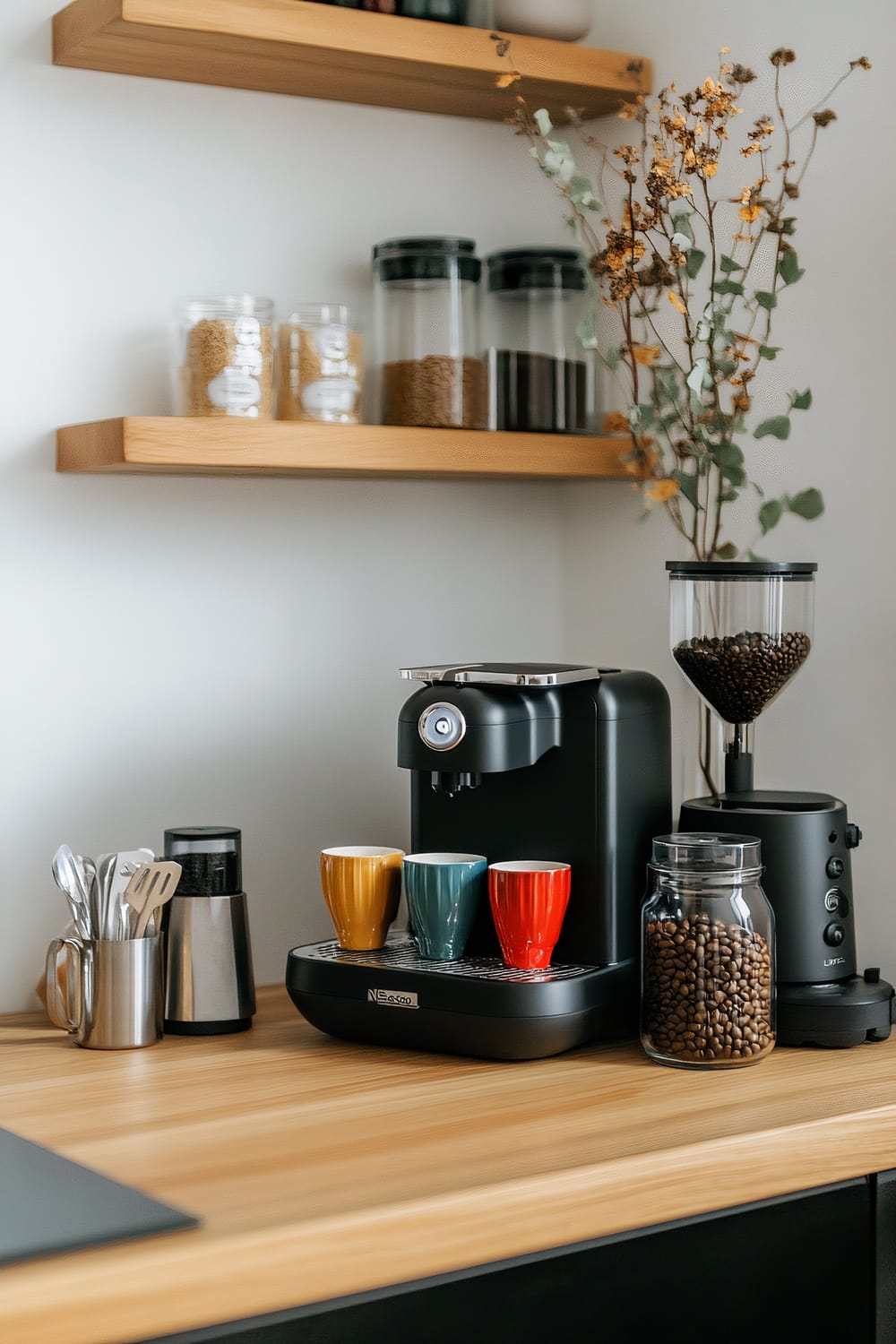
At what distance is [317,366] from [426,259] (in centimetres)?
18

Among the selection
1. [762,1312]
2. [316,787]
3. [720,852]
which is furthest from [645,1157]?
[316,787]

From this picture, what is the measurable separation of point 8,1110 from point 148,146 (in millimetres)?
991

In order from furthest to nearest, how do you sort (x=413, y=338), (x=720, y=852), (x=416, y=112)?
(x=416, y=112)
(x=413, y=338)
(x=720, y=852)

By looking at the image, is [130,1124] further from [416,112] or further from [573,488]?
[416,112]

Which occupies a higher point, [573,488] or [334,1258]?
[573,488]

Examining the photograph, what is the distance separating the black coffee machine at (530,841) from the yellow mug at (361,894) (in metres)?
0.02

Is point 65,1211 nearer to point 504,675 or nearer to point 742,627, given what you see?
point 504,675

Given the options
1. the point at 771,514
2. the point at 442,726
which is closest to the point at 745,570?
the point at 771,514

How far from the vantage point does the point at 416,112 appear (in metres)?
1.83

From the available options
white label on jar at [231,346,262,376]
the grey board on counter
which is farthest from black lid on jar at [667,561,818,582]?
the grey board on counter

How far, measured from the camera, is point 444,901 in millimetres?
1414

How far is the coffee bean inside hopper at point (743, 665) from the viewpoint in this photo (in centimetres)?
146

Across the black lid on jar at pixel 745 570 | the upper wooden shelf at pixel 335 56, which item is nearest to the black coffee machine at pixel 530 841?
the black lid on jar at pixel 745 570

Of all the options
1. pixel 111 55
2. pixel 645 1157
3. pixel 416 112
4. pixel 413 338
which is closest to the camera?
pixel 645 1157
